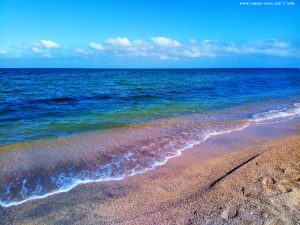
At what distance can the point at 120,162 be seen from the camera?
5613 mm

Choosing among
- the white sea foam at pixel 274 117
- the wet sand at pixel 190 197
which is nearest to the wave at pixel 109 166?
the wet sand at pixel 190 197

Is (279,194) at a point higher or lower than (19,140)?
higher

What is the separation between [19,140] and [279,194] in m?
6.49

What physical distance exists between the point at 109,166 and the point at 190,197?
2019 mm

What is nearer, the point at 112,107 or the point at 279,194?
the point at 279,194

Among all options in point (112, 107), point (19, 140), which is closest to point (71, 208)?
point (19, 140)

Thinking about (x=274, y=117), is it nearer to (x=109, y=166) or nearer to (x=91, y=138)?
(x=91, y=138)

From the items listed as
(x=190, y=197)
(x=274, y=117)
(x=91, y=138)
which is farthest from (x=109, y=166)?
(x=274, y=117)

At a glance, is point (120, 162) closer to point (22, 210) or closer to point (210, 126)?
point (22, 210)

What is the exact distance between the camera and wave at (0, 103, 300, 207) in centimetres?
437

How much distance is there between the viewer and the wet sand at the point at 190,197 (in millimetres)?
3453

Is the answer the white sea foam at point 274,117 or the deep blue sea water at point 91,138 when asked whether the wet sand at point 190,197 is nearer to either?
the deep blue sea water at point 91,138

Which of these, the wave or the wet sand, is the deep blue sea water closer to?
the wave

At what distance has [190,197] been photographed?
401 centimetres
